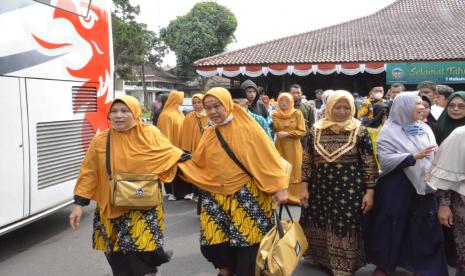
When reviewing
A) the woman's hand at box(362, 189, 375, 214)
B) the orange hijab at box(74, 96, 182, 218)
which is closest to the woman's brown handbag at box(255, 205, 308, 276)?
the woman's hand at box(362, 189, 375, 214)

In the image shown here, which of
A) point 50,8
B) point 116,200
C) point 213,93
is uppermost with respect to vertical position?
point 50,8

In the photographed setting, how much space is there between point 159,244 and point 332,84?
1714cm

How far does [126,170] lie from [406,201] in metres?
2.19

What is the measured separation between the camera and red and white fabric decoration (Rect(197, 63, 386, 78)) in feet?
56.3

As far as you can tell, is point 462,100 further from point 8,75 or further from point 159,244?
point 8,75

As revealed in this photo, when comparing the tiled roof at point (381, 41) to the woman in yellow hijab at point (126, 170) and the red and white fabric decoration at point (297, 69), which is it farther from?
the woman in yellow hijab at point (126, 170)

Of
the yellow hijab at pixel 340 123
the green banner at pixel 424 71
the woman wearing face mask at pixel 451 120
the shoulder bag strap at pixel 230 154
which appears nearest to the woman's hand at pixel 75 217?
the shoulder bag strap at pixel 230 154

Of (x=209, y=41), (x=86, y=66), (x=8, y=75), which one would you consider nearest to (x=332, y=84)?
(x=86, y=66)

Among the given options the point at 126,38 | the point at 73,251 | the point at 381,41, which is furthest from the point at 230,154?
the point at 126,38

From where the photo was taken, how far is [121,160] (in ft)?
9.47

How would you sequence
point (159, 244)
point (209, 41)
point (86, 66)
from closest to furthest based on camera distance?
point (159, 244), point (86, 66), point (209, 41)

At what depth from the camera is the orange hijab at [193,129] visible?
5719 millimetres

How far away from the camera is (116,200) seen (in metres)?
2.78

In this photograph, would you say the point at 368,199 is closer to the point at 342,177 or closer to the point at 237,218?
the point at 342,177
